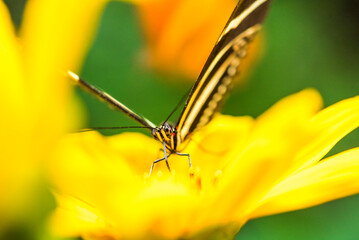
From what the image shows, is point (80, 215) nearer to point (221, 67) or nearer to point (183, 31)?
point (221, 67)

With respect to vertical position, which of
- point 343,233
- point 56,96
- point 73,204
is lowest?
point 343,233

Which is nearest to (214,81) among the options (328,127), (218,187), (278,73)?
(328,127)

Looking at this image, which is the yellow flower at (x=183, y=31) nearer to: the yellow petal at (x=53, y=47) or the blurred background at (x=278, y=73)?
the blurred background at (x=278, y=73)

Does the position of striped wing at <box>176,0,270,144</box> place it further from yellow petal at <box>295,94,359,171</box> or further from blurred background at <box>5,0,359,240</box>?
blurred background at <box>5,0,359,240</box>

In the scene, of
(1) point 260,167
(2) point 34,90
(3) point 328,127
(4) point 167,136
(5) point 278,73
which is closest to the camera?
(2) point 34,90

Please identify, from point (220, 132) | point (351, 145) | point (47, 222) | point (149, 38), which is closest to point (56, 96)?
point (47, 222)

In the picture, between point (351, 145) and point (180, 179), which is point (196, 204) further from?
point (351, 145)
